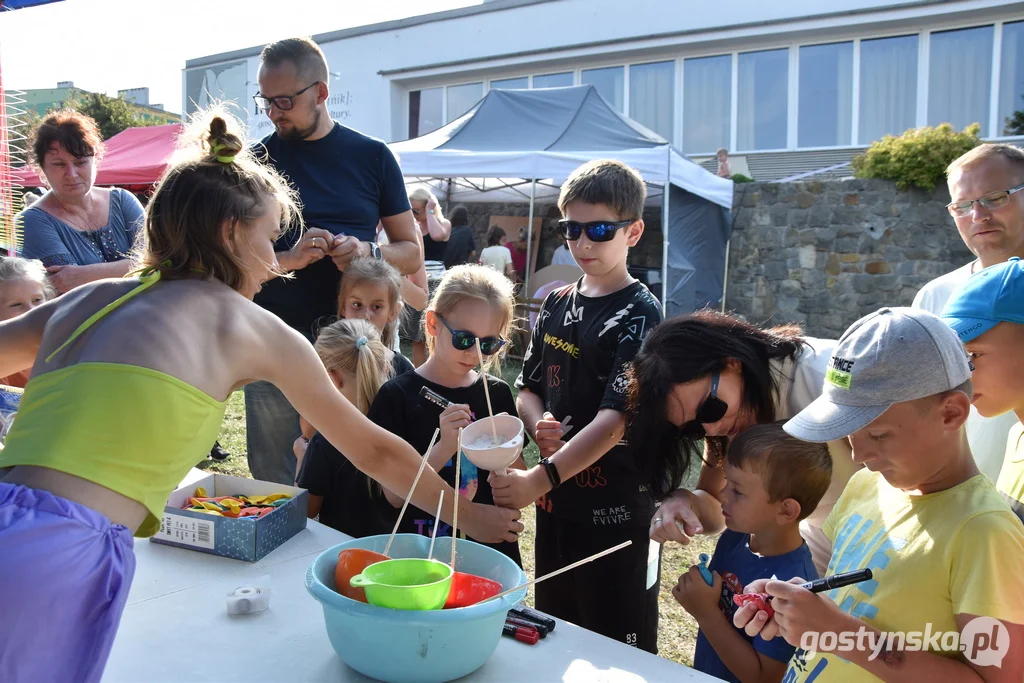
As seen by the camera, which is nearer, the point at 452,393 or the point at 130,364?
the point at 130,364

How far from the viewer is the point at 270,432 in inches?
127

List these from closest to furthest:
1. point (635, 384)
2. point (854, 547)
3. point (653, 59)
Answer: point (854, 547) < point (635, 384) < point (653, 59)

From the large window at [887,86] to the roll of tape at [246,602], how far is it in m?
13.0

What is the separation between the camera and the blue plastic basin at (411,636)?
52.6 inches

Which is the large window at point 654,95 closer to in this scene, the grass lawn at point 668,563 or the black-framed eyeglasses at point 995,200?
the grass lawn at point 668,563

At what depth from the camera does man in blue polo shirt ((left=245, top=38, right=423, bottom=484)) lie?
9.72 feet

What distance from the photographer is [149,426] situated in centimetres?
142

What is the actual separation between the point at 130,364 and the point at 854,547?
1.42 meters

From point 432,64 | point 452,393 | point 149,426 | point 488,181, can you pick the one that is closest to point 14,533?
point 149,426

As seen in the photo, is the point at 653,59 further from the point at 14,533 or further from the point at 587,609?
the point at 14,533

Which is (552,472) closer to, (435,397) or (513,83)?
(435,397)

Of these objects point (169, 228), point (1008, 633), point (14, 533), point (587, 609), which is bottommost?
point (587, 609)
